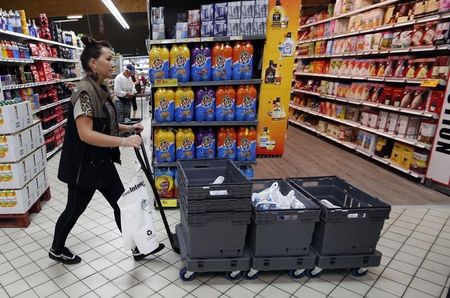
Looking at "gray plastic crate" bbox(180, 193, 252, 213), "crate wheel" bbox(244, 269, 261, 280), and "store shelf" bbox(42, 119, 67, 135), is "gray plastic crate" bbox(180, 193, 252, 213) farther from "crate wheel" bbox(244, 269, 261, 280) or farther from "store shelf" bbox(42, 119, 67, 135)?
"store shelf" bbox(42, 119, 67, 135)

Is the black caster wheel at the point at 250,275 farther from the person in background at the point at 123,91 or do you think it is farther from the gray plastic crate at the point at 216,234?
the person in background at the point at 123,91

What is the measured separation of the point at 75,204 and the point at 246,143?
1.82 m

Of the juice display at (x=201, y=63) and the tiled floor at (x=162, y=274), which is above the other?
the juice display at (x=201, y=63)

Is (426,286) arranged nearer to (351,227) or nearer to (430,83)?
(351,227)

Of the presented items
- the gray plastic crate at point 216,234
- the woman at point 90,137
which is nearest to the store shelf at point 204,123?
the woman at point 90,137

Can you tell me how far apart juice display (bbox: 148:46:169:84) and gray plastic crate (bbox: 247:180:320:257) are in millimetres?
1728

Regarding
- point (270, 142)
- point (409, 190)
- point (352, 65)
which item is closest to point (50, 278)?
point (270, 142)

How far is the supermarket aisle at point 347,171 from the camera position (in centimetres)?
409

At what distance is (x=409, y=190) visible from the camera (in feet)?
14.0

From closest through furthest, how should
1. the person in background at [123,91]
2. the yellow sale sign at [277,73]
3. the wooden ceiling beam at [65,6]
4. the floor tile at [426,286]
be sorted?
the floor tile at [426,286] → the yellow sale sign at [277,73] → the person in background at [123,91] → the wooden ceiling beam at [65,6]

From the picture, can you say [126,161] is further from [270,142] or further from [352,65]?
[352,65]

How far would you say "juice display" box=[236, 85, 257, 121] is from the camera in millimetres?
3186

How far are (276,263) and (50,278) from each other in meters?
1.77

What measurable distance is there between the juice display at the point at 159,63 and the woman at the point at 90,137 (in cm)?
83
